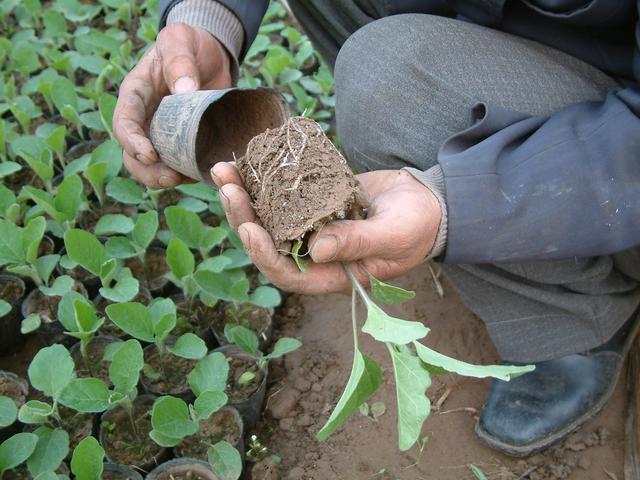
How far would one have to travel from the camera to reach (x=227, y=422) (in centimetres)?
159

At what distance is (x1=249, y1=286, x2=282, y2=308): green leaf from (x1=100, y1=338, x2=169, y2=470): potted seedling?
327 millimetres

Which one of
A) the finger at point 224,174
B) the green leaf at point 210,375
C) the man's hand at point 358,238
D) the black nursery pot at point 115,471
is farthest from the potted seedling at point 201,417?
the finger at point 224,174

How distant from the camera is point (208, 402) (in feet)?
4.66

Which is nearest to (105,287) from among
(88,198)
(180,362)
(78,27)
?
(180,362)

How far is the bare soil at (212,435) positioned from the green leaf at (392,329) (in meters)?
0.56

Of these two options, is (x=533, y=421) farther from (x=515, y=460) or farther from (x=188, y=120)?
(x=188, y=120)

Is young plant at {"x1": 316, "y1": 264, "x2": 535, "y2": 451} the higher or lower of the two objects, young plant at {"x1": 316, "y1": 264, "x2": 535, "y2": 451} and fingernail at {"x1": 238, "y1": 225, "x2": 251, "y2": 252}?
the lower

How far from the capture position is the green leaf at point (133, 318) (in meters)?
1.49

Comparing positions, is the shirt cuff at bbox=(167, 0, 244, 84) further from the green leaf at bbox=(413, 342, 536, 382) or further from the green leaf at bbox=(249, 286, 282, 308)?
the green leaf at bbox=(413, 342, 536, 382)

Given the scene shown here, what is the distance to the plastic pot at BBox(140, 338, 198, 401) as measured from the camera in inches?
63.9

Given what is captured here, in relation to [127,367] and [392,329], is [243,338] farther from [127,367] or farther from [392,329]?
[392,329]

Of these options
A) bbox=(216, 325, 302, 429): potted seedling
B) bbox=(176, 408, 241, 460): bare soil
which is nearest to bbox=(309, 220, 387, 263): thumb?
bbox=(216, 325, 302, 429): potted seedling

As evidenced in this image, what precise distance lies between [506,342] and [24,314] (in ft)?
3.84

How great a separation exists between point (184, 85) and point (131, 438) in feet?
2.53
